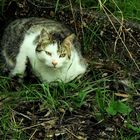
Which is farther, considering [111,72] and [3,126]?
[111,72]

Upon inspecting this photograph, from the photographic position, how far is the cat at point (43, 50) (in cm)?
449

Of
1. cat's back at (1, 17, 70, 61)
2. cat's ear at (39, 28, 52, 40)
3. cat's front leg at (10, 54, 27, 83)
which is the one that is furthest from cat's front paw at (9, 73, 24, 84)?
cat's ear at (39, 28, 52, 40)

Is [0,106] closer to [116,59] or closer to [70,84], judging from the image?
[70,84]

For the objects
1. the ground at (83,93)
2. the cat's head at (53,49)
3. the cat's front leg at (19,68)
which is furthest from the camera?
the cat's front leg at (19,68)

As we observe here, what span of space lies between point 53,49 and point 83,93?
43cm

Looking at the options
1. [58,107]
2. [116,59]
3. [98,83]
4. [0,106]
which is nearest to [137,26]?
[116,59]

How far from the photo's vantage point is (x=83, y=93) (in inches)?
175

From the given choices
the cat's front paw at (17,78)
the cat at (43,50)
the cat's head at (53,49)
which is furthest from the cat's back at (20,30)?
the cat's head at (53,49)

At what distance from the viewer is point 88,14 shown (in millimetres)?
5195

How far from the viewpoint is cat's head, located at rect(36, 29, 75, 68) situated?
14.6 ft

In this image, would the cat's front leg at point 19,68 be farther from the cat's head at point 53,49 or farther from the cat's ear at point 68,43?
the cat's ear at point 68,43

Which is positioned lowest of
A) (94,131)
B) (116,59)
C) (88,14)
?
(94,131)

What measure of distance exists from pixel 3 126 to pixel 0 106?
0.87 ft

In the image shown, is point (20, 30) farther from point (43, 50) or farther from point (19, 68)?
point (43, 50)
